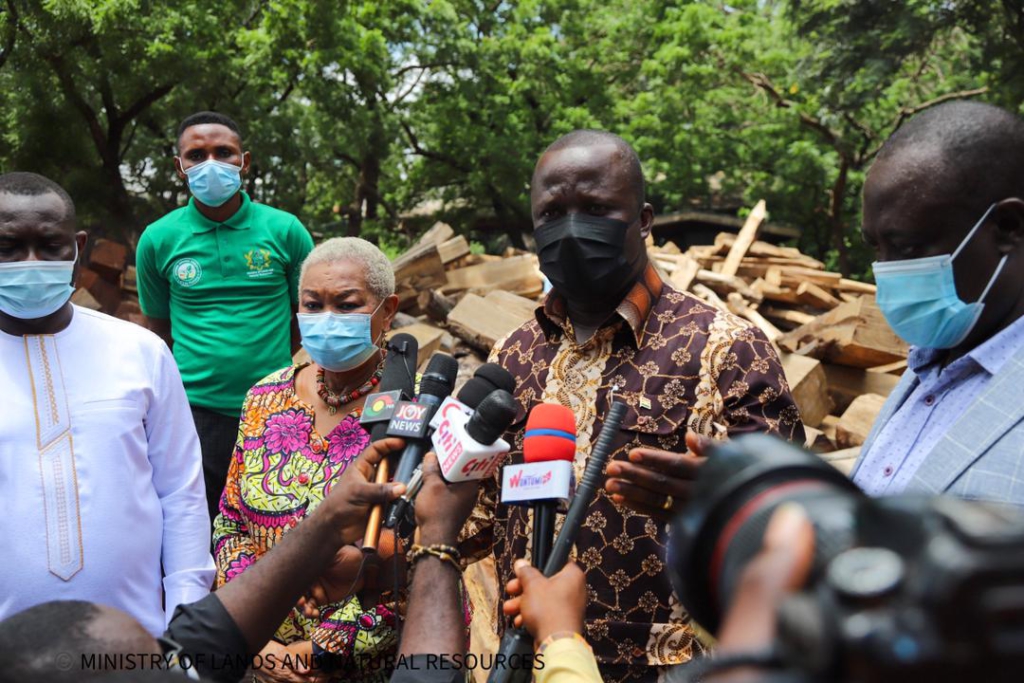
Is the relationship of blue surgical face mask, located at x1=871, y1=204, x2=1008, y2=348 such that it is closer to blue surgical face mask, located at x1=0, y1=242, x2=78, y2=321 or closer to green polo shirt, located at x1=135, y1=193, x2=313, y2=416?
blue surgical face mask, located at x1=0, y1=242, x2=78, y2=321

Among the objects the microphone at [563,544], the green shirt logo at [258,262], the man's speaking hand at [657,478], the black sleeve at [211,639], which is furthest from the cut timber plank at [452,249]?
the microphone at [563,544]

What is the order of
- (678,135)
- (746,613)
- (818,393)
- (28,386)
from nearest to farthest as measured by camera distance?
(746,613) → (28,386) → (818,393) → (678,135)

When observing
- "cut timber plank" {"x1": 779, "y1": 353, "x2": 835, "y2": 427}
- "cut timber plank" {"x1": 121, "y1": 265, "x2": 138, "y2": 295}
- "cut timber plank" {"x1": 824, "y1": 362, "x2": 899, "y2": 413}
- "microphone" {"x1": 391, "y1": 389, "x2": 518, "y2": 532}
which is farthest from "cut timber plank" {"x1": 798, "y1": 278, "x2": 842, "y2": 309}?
"microphone" {"x1": 391, "y1": 389, "x2": 518, "y2": 532}

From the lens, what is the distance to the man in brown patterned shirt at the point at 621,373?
2441 millimetres

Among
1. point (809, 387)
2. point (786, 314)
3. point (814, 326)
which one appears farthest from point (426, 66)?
point (809, 387)

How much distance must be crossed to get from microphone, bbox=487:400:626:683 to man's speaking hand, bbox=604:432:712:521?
0.18m

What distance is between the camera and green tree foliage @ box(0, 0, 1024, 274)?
12.6 m

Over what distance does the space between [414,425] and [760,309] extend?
328 inches

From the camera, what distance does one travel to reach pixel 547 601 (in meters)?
1.71

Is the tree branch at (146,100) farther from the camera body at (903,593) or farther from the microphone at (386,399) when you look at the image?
the camera body at (903,593)

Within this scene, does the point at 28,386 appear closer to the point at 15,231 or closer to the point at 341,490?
the point at 15,231

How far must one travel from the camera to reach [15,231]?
291 centimetres

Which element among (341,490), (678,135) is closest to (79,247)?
(341,490)

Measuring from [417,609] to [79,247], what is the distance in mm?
1956
